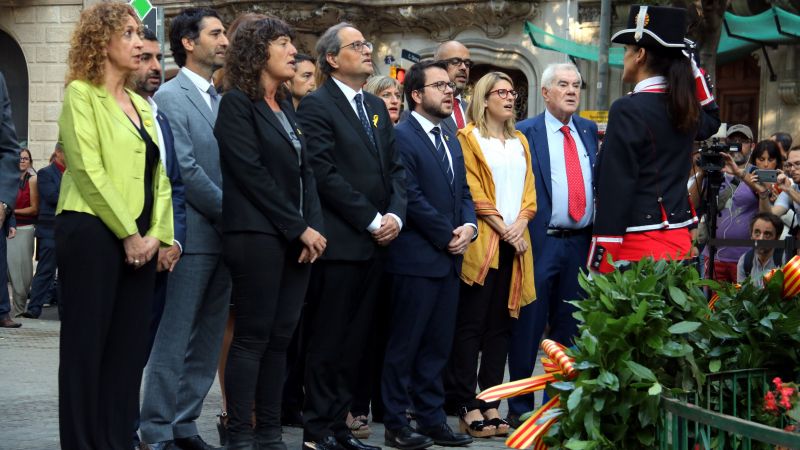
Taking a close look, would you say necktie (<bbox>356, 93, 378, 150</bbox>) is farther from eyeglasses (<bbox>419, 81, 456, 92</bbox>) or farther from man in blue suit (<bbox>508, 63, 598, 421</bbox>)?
man in blue suit (<bbox>508, 63, 598, 421</bbox>)

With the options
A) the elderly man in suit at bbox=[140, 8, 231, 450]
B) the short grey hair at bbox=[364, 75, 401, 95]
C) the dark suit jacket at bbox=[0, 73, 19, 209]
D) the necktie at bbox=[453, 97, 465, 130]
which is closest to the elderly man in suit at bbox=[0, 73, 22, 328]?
the dark suit jacket at bbox=[0, 73, 19, 209]

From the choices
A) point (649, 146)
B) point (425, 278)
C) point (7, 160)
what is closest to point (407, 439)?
point (425, 278)

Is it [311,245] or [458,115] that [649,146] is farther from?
[458,115]

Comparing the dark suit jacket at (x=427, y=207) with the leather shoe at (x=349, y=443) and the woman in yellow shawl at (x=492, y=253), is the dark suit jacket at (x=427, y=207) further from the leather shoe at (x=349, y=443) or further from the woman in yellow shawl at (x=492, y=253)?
the leather shoe at (x=349, y=443)

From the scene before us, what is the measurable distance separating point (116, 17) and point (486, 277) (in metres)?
2.85

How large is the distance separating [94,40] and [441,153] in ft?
7.81

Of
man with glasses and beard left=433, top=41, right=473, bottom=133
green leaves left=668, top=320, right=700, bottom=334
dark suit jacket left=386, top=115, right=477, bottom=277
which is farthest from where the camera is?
man with glasses and beard left=433, top=41, right=473, bottom=133

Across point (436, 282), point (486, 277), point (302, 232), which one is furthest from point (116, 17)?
point (486, 277)

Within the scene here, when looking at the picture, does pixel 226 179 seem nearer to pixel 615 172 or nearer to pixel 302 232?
pixel 302 232

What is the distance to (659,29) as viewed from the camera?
6586 millimetres

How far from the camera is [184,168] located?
261 inches

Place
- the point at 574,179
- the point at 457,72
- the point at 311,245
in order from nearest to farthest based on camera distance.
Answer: the point at 311,245 → the point at 574,179 → the point at 457,72

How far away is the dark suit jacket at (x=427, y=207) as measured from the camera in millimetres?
7281

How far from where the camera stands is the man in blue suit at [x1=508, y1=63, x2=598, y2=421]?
25.8 ft
